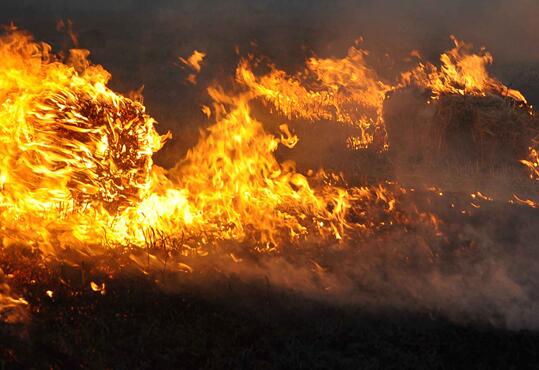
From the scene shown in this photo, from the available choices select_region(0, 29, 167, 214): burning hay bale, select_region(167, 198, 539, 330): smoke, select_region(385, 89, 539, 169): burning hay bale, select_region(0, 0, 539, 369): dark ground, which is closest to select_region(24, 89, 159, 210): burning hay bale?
select_region(0, 29, 167, 214): burning hay bale

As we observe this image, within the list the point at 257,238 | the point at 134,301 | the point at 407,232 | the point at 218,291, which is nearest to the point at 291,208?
the point at 257,238

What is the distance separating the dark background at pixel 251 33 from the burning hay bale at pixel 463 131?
15.1 feet

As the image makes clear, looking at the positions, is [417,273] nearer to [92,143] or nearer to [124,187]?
[124,187]

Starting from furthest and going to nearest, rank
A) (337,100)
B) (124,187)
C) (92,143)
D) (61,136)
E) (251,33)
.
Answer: (251,33) < (337,100) < (124,187) < (92,143) < (61,136)

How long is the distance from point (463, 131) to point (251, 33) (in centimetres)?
2040

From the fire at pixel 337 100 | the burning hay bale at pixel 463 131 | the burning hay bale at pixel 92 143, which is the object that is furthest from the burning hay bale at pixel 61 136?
the burning hay bale at pixel 463 131

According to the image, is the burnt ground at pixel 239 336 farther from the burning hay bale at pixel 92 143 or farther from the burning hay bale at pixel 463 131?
the burning hay bale at pixel 463 131

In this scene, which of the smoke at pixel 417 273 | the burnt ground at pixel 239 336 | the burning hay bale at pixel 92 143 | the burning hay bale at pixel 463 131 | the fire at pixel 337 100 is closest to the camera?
the burnt ground at pixel 239 336

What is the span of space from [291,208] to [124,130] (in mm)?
2542

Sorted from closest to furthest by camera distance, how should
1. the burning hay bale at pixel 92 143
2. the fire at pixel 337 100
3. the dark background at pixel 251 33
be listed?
1. the burning hay bale at pixel 92 143
2. the fire at pixel 337 100
3. the dark background at pixel 251 33

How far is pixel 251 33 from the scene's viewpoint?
97.5 feet

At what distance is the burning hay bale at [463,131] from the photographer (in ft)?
35.7

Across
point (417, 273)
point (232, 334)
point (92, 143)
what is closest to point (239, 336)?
point (232, 334)

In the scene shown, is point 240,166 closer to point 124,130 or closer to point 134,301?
point 124,130
